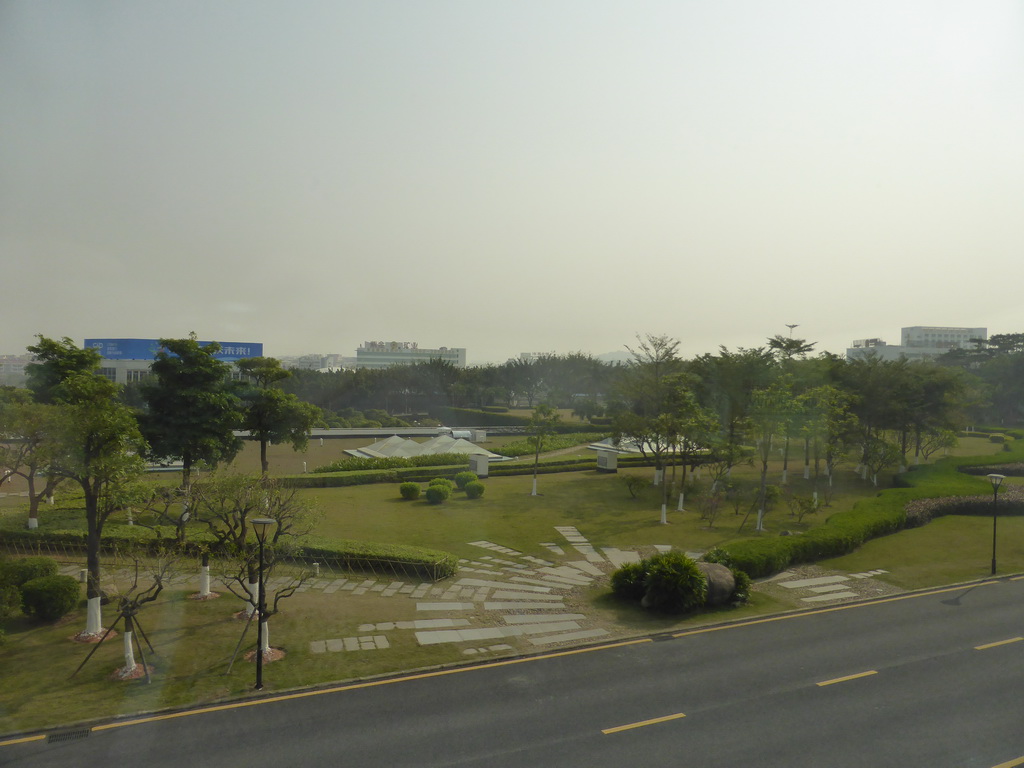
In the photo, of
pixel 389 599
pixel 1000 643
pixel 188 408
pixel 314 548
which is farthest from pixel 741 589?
pixel 188 408

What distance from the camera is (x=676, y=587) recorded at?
1762 centimetres

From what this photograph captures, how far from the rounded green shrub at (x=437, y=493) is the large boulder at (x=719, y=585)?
50.4ft

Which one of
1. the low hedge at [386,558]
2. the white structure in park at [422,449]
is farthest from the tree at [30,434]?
the white structure in park at [422,449]

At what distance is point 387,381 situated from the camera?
89.6 m

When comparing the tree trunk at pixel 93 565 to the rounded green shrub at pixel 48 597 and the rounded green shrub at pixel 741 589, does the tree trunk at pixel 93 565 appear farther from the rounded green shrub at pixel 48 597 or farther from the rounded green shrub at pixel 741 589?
the rounded green shrub at pixel 741 589

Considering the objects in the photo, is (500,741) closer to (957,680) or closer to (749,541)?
(957,680)

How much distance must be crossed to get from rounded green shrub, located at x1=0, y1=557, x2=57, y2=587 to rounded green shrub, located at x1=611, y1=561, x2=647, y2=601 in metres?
15.1

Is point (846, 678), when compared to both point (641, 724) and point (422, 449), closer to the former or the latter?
point (641, 724)

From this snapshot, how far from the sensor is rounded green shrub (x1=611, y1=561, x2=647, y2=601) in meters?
18.8

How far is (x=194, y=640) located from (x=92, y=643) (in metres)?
2.17

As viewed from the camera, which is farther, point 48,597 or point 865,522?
point 865,522

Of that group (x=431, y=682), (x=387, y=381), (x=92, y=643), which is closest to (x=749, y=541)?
(x=431, y=682)

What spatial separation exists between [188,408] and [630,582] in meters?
17.5

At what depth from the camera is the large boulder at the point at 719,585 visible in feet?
59.5
